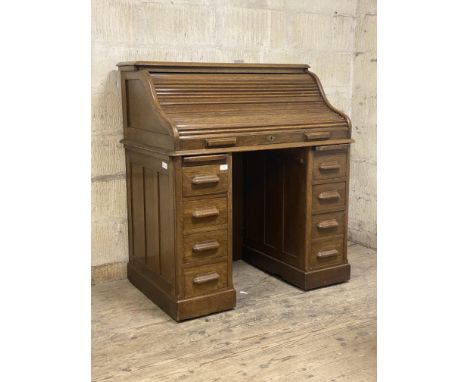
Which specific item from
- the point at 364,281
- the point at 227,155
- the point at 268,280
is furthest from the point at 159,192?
the point at 364,281

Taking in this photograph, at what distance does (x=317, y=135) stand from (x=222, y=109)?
564 mm

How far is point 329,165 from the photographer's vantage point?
3.37 meters

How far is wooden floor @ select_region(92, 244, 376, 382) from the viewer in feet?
8.20

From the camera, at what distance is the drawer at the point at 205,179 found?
114 inches

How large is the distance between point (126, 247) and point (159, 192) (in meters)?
0.75

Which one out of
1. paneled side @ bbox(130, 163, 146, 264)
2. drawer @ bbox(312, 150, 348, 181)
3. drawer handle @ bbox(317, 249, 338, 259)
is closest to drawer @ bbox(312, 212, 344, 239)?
drawer handle @ bbox(317, 249, 338, 259)

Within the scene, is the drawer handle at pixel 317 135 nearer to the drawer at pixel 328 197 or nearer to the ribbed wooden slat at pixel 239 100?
the ribbed wooden slat at pixel 239 100

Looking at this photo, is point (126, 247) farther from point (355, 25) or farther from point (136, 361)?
point (355, 25)

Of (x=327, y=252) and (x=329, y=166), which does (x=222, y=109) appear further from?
(x=327, y=252)

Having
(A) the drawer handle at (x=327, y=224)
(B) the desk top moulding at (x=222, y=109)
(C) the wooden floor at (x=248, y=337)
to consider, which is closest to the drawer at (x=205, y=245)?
(C) the wooden floor at (x=248, y=337)

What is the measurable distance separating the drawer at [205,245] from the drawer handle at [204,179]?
278mm

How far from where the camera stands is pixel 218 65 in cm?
332

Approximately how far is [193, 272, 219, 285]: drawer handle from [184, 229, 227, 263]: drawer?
0.09 meters

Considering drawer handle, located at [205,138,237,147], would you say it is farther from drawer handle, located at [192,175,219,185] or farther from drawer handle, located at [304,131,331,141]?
drawer handle, located at [304,131,331,141]
